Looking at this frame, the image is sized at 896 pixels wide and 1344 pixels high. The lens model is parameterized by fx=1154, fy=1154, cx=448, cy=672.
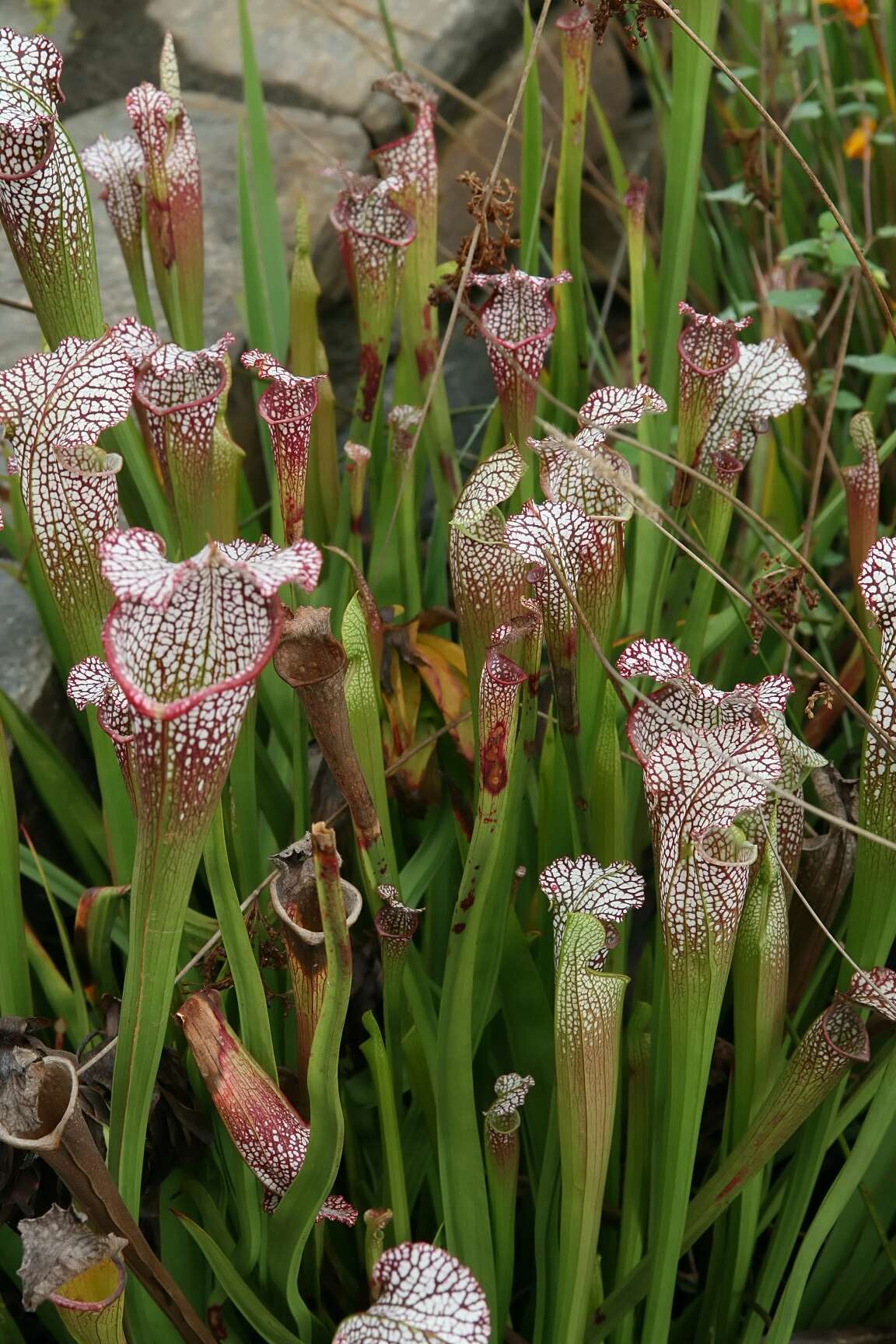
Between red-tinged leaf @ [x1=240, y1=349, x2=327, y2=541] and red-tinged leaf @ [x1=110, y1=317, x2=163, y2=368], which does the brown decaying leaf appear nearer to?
red-tinged leaf @ [x1=240, y1=349, x2=327, y2=541]

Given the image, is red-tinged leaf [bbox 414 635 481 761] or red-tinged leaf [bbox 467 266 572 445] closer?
red-tinged leaf [bbox 467 266 572 445]

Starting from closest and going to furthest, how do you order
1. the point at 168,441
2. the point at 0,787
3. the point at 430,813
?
the point at 0,787 < the point at 168,441 < the point at 430,813

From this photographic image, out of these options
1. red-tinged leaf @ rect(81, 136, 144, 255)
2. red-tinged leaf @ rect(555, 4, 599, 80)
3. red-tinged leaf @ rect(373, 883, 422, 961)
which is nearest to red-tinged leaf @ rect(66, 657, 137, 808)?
red-tinged leaf @ rect(373, 883, 422, 961)

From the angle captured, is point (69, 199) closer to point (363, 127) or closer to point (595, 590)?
point (595, 590)

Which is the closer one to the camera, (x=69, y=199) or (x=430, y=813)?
(x=69, y=199)

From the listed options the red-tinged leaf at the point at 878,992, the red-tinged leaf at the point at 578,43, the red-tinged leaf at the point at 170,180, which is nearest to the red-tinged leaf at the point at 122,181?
the red-tinged leaf at the point at 170,180

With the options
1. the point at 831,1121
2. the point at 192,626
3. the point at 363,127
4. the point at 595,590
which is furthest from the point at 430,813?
the point at 363,127
